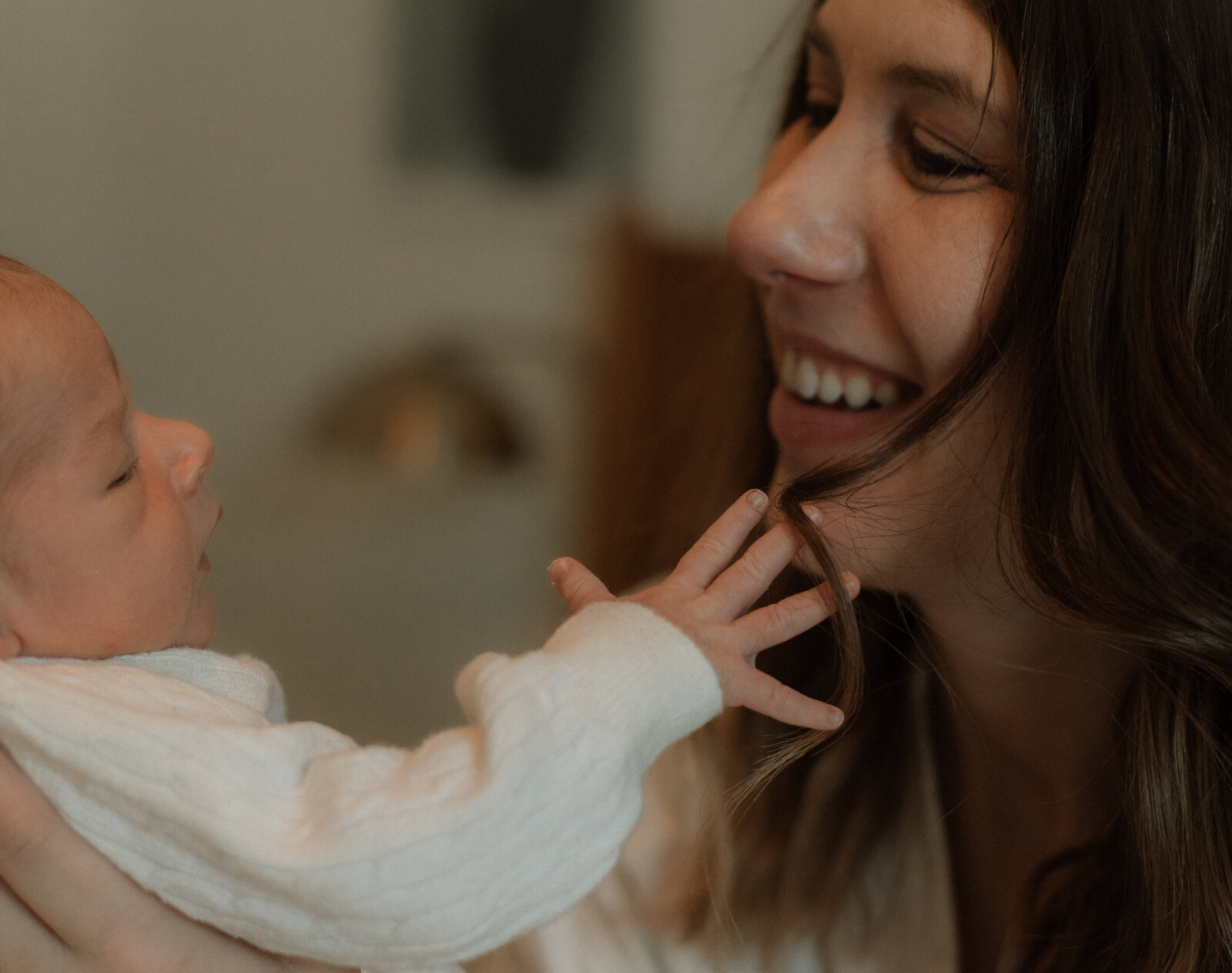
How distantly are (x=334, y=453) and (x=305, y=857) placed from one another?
0.77 m

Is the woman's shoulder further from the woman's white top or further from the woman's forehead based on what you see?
the woman's forehead

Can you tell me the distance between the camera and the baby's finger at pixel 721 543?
54cm

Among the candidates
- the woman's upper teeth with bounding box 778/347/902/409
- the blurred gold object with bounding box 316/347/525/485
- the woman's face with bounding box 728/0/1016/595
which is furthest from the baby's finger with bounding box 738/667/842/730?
the blurred gold object with bounding box 316/347/525/485

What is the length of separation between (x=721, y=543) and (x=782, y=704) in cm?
9

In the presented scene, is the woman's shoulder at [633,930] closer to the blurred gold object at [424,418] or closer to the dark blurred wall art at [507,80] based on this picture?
the blurred gold object at [424,418]

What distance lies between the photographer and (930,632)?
33.5 inches

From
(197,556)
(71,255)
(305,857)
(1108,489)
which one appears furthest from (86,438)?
(71,255)

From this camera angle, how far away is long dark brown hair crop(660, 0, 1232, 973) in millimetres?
569

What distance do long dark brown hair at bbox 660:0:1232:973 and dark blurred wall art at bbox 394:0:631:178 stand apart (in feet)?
1.85

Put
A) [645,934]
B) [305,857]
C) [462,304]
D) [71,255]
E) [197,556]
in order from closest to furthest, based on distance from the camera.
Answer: [305,857] < [197,556] < [645,934] < [71,255] < [462,304]

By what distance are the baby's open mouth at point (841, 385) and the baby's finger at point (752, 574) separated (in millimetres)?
237

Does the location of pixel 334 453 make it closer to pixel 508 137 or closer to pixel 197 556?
pixel 508 137

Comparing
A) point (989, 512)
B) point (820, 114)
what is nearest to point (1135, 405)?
point (989, 512)

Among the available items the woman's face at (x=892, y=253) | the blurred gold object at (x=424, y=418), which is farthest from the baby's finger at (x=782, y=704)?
the blurred gold object at (x=424, y=418)
